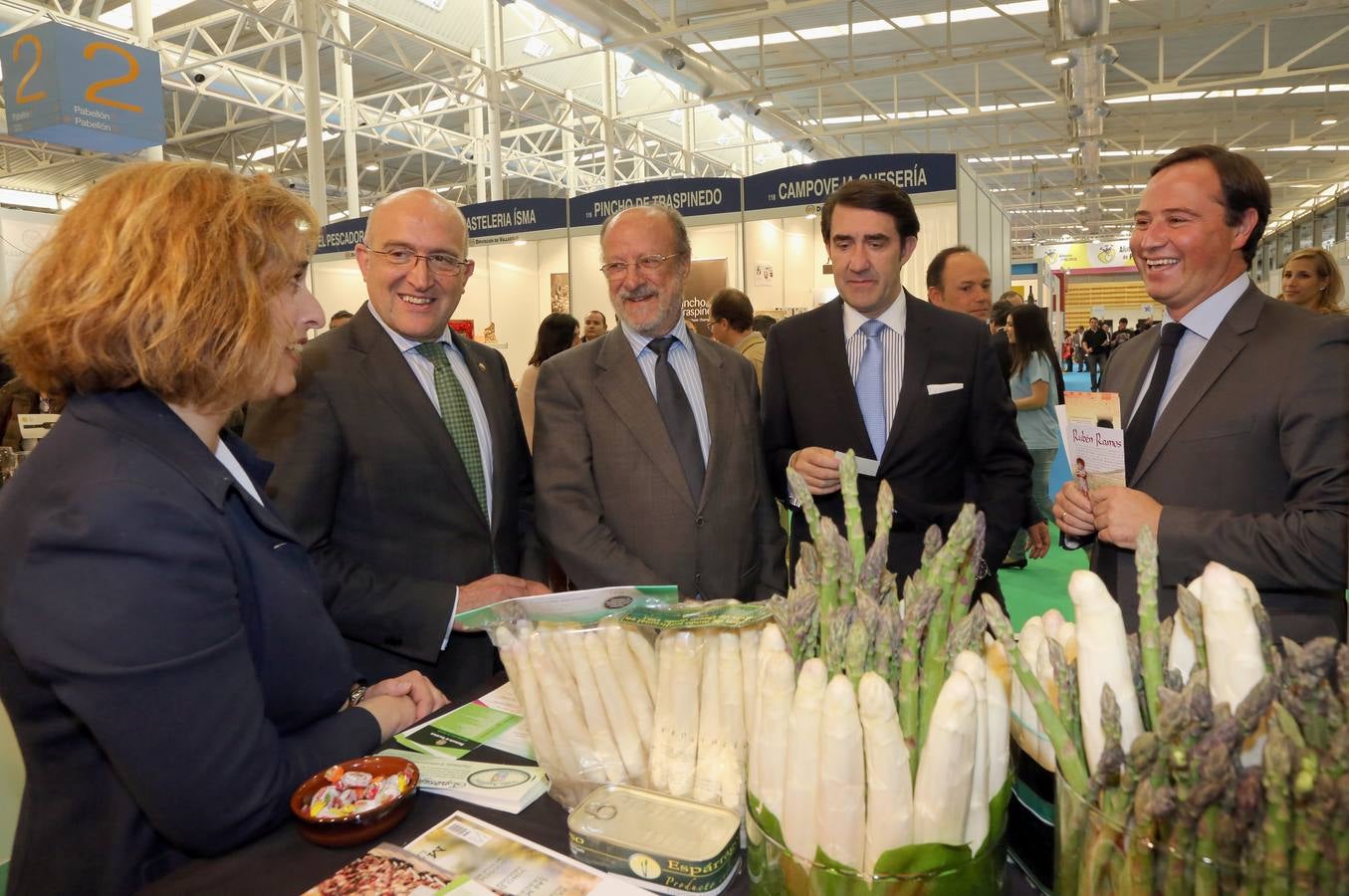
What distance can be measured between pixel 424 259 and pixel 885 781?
1.82m

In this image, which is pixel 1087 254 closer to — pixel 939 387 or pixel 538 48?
pixel 538 48

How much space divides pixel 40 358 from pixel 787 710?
3.48 ft

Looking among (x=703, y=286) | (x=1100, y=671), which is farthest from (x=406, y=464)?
(x=703, y=286)

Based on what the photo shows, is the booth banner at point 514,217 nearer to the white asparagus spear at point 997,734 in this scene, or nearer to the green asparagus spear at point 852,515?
the green asparagus spear at point 852,515

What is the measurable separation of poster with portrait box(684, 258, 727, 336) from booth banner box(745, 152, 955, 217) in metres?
0.70

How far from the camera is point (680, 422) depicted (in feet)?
7.73

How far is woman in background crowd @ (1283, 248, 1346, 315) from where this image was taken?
4668mm

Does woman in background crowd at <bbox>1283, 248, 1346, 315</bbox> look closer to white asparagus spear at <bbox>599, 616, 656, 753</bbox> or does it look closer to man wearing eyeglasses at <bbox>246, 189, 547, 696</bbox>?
man wearing eyeglasses at <bbox>246, 189, 547, 696</bbox>

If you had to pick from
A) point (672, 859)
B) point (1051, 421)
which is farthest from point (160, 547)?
point (1051, 421)

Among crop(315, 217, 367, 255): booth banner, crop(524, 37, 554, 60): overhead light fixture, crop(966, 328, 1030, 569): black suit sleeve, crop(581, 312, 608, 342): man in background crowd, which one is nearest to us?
crop(966, 328, 1030, 569): black suit sleeve

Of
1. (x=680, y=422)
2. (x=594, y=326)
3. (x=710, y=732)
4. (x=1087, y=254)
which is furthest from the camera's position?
(x=1087, y=254)

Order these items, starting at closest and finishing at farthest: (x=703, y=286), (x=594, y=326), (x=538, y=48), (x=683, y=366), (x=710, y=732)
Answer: (x=710, y=732)
(x=683, y=366)
(x=594, y=326)
(x=703, y=286)
(x=538, y=48)

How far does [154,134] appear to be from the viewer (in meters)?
6.85

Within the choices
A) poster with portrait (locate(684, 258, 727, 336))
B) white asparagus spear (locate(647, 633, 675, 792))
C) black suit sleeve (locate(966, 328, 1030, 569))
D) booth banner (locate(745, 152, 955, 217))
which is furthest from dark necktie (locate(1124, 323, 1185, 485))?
poster with portrait (locate(684, 258, 727, 336))
